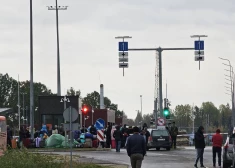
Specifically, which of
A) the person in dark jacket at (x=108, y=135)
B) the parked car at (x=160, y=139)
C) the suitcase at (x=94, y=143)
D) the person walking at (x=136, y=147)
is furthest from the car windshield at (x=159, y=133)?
the person walking at (x=136, y=147)

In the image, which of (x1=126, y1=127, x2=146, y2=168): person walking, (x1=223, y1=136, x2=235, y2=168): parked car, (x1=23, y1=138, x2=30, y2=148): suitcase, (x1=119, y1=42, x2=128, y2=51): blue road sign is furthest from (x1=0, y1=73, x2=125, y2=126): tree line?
(x1=126, y1=127, x2=146, y2=168): person walking

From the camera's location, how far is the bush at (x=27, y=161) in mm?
27016

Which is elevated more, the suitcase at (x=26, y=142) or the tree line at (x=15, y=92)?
the tree line at (x=15, y=92)

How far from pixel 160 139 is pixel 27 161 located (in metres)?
26.3

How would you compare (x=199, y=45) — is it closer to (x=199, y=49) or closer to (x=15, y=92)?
(x=199, y=49)

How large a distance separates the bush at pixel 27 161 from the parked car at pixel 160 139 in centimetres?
2359

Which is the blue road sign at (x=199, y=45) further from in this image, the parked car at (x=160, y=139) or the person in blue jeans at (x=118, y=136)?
the parked car at (x=160, y=139)

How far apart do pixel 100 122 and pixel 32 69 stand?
39.0ft

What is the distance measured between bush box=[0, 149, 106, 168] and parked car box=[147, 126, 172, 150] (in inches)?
929

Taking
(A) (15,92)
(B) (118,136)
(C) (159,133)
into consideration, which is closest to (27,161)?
(B) (118,136)

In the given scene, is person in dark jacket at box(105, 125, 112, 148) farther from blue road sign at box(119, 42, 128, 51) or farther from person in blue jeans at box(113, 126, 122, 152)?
blue road sign at box(119, 42, 128, 51)

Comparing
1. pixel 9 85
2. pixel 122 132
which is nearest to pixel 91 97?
pixel 9 85

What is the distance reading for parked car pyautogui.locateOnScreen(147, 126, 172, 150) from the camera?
174 feet

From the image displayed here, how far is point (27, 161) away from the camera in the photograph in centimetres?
2739
